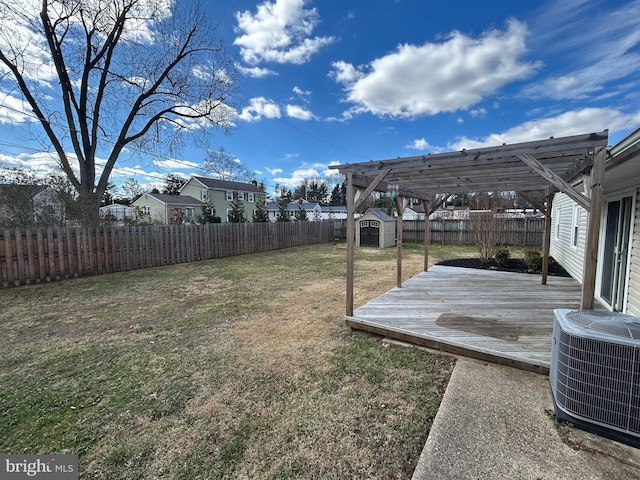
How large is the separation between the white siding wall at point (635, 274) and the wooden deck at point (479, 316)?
70cm

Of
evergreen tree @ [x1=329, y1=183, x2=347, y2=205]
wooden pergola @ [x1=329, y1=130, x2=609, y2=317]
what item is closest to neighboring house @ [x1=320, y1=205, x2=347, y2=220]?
evergreen tree @ [x1=329, y1=183, x2=347, y2=205]

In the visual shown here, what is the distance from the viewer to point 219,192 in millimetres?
28188

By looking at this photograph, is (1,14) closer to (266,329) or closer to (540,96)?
(266,329)

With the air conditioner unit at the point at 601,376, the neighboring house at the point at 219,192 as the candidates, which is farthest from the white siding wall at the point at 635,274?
the neighboring house at the point at 219,192

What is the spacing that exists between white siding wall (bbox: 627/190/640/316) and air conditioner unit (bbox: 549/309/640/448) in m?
2.07

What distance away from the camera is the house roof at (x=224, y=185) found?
90.7 feet

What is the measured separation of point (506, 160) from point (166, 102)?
12.6 meters

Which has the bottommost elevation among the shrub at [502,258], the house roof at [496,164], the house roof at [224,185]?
the shrub at [502,258]

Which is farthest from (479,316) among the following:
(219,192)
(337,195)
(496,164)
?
(337,195)

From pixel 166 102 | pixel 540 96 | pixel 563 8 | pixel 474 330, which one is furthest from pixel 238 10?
pixel 474 330

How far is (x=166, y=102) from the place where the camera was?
11258 mm

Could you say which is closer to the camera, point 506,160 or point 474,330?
point 506,160

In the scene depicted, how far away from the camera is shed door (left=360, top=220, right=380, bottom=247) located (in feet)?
45.0

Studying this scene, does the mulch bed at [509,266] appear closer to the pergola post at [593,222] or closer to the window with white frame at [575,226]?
the window with white frame at [575,226]
